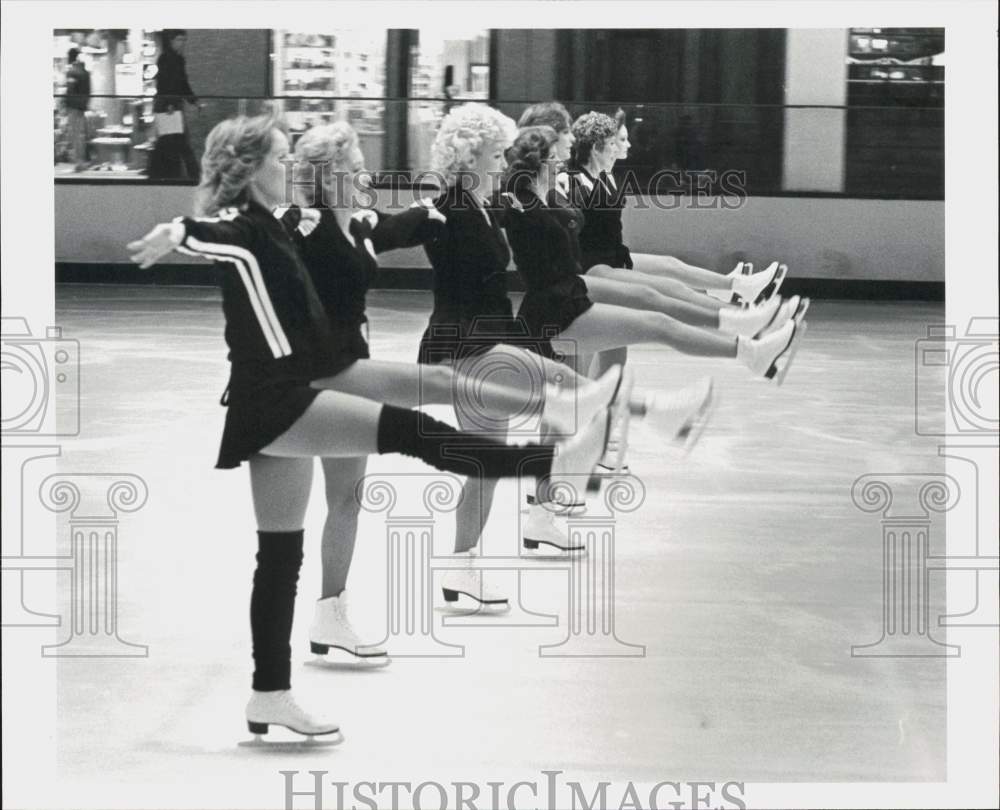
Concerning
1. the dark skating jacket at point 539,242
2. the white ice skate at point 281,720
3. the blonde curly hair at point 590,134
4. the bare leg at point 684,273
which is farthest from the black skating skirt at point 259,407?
the blonde curly hair at point 590,134

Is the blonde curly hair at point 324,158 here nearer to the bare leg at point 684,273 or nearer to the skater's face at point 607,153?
the bare leg at point 684,273

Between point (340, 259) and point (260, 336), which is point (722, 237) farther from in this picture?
point (260, 336)

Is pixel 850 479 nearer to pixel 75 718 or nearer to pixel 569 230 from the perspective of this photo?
pixel 569 230

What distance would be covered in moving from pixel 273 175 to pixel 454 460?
0.75m

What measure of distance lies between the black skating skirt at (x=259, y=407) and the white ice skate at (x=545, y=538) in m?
0.79

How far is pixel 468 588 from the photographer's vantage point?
4242 millimetres

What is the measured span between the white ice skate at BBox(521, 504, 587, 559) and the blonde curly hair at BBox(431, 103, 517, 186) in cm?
91

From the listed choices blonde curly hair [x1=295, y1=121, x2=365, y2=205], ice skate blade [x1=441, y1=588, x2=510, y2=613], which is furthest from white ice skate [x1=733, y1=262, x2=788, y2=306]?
blonde curly hair [x1=295, y1=121, x2=365, y2=205]

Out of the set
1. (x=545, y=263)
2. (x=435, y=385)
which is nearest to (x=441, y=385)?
(x=435, y=385)

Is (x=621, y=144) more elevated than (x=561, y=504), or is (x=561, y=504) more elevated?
(x=621, y=144)

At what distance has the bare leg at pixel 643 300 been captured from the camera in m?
4.73

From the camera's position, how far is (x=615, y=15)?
3.73m

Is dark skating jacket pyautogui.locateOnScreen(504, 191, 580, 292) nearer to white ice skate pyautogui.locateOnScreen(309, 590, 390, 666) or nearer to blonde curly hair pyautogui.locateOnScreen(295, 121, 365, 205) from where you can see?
blonde curly hair pyautogui.locateOnScreen(295, 121, 365, 205)

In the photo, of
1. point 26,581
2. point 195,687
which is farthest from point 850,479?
point 26,581
